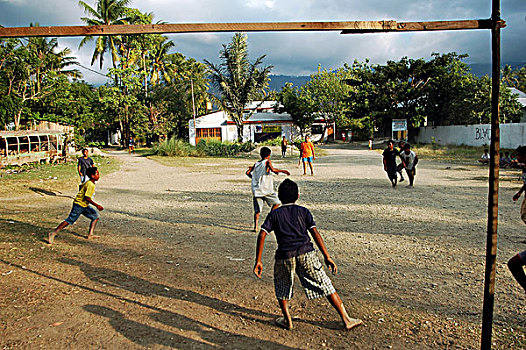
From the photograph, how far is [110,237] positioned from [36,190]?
7.62 metres

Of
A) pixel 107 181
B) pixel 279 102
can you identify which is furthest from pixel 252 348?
pixel 279 102

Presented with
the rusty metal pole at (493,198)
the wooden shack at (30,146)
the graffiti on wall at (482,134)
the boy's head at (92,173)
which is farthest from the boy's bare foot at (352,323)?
the graffiti on wall at (482,134)

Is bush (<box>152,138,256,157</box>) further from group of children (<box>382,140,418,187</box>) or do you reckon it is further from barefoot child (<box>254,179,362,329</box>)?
barefoot child (<box>254,179,362,329</box>)

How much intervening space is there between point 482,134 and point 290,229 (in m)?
33.7

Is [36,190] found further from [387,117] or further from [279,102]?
[279,102]

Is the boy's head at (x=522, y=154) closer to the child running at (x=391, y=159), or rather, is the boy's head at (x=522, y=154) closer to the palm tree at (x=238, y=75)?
the child running at (x=391, y=159)

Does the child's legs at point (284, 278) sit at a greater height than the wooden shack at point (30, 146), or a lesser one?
lesser

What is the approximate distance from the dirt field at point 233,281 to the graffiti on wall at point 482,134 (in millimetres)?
25438

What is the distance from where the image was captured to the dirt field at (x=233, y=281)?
372 centimetres

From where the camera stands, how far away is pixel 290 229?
12.1 feet

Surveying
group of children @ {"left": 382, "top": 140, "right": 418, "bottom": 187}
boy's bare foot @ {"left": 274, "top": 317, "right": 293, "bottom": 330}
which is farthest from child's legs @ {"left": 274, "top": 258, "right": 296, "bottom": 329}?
group of children @ {"left": 382, "top": 140, "right": 418, "bottom": 187}

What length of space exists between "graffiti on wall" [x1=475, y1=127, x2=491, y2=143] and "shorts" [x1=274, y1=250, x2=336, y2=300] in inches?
1280

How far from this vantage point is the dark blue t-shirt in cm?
369

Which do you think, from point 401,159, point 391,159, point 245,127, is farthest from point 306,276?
point 245,127
